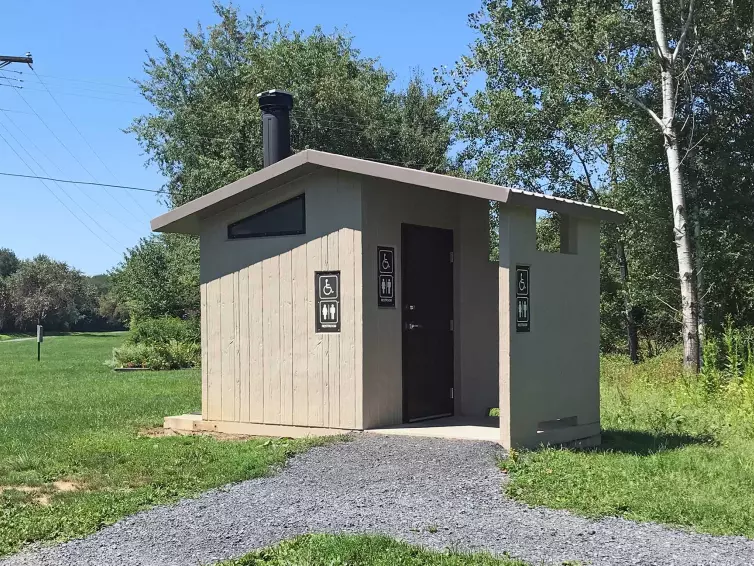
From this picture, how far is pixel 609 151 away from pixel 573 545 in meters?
17.6

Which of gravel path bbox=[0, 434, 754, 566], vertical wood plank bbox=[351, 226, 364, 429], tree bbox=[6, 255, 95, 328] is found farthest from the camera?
tree bbox=[6, 255, 95, 328]

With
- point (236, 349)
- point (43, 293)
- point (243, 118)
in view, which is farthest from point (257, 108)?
point (43, 293)

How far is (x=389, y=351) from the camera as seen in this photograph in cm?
928

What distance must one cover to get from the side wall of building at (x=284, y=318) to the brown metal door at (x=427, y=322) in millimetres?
757

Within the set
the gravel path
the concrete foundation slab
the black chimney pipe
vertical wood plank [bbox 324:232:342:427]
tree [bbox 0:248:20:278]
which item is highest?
tree [bbox 0:248:20:278]

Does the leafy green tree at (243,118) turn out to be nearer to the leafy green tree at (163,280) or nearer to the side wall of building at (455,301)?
the leafy green tree at (163,280)

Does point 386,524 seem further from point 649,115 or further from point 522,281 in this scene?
point 649,115

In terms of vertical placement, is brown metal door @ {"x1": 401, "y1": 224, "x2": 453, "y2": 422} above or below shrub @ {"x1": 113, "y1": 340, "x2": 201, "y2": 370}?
above

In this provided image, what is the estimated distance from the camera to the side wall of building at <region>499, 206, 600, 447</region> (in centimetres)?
809

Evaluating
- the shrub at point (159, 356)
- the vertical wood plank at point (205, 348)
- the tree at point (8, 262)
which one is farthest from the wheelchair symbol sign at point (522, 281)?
the tree at point (8, 262)

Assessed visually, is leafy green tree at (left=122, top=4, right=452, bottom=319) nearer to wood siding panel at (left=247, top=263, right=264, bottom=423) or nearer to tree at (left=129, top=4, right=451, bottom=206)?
tree at (left=129, top=4, right=451, bottom=206)

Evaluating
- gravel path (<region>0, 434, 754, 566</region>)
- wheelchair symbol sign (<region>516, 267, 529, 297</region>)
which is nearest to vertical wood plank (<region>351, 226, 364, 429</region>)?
gravel path (<region>0, 434, 754, 566</region>)

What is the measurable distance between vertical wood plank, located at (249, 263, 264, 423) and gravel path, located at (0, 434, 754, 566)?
2375 millimetres

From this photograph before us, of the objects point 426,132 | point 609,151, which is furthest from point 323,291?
point 426,132
